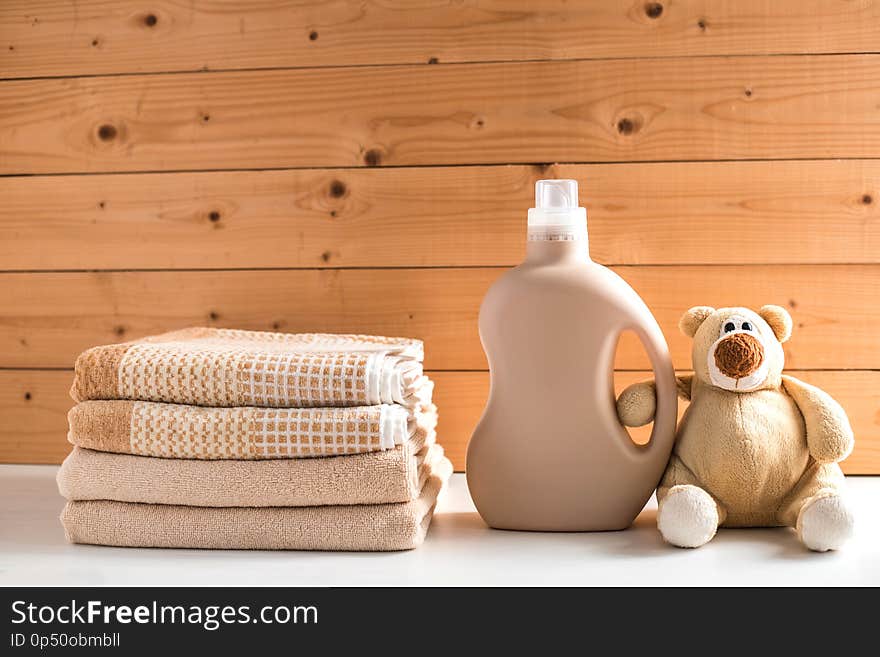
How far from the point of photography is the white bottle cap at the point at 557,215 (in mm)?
840

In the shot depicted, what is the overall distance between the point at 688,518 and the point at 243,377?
38cm

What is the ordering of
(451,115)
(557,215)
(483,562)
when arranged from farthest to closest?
(451,115)
(557,215)
(483,562)

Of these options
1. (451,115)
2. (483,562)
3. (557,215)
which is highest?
(451,115)

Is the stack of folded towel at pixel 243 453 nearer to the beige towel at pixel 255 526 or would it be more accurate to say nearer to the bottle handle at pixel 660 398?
the beige towel at pixel 255 526

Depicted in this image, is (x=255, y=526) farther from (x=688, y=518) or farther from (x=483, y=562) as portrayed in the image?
(x=688, y=518)

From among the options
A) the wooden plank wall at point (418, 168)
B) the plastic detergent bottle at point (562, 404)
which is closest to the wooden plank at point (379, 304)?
the wooden plank wall at point (418, 168)

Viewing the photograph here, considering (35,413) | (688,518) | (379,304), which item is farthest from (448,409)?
(35,413)

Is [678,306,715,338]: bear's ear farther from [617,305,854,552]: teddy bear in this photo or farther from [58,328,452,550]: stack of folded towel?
[58,328,452,550]: stack of folded towel

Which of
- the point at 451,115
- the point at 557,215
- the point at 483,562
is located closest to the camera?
the point at 483,562

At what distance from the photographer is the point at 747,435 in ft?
2.64

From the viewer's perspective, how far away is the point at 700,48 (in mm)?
1037

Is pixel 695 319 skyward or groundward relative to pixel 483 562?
skyward

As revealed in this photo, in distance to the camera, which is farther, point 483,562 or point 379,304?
point 379,304
